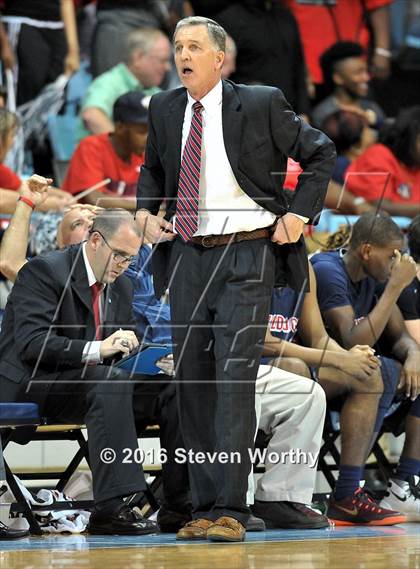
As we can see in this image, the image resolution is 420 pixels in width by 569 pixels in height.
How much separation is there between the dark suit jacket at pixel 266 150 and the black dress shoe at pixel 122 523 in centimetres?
107

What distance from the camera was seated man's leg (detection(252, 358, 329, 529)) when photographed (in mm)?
5246

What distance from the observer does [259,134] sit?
4680mm

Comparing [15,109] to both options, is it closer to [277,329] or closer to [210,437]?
[277,329]

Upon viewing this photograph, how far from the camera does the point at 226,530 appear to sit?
14.7 ft

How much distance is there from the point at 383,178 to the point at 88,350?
3.37 meters

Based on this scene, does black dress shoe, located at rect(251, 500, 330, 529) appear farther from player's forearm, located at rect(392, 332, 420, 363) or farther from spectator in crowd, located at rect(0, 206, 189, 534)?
player's forearm, located at rect(392, 332, 420, 363)

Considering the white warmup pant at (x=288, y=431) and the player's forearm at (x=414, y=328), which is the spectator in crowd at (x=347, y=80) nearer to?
the player's forearm at (x=414, y=328)

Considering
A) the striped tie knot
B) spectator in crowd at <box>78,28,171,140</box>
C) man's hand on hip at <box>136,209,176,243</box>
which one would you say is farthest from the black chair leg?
spectator in crowd at <box>78,28,171,140</box>

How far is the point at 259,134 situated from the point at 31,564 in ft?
5.62

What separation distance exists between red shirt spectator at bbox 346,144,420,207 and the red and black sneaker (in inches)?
110

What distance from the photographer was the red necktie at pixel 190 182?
4629 mm

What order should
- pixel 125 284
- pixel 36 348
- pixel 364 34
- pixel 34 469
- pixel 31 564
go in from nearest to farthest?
pixel 31 564, pixel 36 348, pixel 125 284, pixel 34 469, pixel 364 34

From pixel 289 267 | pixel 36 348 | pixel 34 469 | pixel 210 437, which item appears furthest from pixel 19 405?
pixel 34 469

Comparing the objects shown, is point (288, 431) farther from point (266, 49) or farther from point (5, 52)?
point (266, 49)
